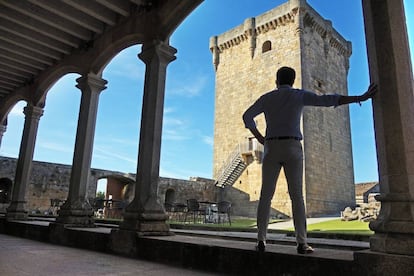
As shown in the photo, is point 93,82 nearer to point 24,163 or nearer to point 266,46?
point 24,163

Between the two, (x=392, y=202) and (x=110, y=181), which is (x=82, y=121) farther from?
(x=110, y=181)

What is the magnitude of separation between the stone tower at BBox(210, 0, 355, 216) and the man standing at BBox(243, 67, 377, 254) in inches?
559

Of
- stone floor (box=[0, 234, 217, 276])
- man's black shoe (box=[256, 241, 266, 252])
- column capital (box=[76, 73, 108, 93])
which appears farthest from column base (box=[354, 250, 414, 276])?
column capital (box=[76, 73, 108, 93])

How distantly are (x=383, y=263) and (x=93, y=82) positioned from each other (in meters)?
5.13

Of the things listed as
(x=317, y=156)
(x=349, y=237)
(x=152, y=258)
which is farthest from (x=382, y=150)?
(x=317, y=156)

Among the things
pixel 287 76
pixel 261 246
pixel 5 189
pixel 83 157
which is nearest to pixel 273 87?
pixel 83 157

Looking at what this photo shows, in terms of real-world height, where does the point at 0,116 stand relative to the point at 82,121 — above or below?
above

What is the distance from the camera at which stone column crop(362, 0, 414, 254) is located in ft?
6.31

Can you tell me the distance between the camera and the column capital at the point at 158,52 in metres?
4.28

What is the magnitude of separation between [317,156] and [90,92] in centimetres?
1433

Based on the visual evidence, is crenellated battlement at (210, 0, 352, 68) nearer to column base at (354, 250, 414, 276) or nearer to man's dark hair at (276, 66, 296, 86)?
man's dark hair at (276, 66, 296, 86)

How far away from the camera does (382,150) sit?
2086mm

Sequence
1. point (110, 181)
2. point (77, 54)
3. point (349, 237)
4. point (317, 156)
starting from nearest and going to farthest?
point (349, 237) → point (77, 54) → point (317, 156) → point (110, 181)

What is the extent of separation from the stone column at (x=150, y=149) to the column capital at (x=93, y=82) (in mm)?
1533
